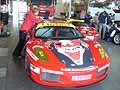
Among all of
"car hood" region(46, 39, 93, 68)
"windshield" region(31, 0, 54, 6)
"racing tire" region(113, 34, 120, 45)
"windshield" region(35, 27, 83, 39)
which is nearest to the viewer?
"car hood" region(46, 39, 93, 68)

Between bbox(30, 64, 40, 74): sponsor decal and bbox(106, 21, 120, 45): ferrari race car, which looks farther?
bbox(106, 21, 120, 45): ferrari race car

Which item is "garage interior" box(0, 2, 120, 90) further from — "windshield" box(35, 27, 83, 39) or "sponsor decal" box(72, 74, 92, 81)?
"windshield" box(35, 27, 83, 39)

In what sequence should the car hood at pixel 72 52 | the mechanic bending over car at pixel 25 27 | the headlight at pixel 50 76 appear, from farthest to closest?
the mechanic bending over car at pixel 25 27, the car hood at pixel 72 52, the headlight at pixel 50 76

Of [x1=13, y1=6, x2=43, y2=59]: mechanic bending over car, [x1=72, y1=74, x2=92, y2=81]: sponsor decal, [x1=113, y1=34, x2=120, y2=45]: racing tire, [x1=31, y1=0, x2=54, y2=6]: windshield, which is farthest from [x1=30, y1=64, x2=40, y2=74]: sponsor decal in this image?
[x1=31, y1=0, x2=54, y2=6]: windshield

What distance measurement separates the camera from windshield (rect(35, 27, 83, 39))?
8.05 meters

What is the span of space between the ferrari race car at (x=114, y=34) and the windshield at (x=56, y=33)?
21.3 ft

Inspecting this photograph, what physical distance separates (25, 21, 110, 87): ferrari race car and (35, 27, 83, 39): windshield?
0.21 meters

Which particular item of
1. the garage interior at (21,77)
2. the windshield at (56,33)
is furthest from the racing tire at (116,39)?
the windshield at (56,33)

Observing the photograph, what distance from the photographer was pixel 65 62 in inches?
255

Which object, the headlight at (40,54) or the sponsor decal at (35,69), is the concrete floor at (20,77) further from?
the headlight at (40,54)

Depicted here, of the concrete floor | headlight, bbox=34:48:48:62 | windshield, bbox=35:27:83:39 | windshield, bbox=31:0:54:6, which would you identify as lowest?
the concrete floor

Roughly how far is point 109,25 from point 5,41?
563 centimetres

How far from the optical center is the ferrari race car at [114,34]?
14506 millimetres

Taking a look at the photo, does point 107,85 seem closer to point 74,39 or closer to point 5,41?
point 74,39
